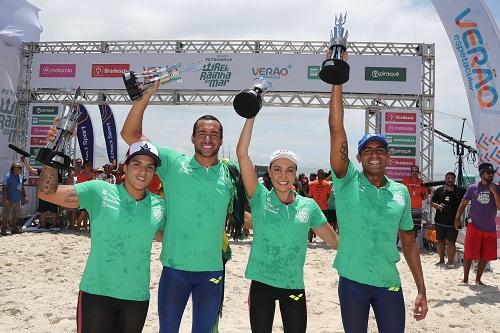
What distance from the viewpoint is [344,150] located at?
2.78 metres

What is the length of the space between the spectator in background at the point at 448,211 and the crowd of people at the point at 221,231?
5.78 m

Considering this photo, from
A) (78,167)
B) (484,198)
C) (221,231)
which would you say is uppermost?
(78,167)

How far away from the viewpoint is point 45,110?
13664mm

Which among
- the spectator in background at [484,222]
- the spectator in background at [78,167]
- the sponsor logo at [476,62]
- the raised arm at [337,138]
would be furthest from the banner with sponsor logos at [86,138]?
the raised arm at [337,138]

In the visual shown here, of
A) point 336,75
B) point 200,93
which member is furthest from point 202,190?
point 200,93

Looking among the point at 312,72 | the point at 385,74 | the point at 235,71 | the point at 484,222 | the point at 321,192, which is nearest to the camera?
the point at 484,222

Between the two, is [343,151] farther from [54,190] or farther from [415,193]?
[415,193]

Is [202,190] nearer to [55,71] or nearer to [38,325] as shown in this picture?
[38,325]

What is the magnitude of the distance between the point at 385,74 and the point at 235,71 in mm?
4358

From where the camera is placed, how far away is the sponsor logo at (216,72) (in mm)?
12695

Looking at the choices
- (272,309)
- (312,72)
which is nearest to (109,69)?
(312,72)

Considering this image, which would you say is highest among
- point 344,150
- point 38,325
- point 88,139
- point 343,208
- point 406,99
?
point 406,99

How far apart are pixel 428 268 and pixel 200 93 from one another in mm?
8075

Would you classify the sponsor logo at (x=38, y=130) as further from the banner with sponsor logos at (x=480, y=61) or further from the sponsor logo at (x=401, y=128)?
the banner with sponsor logos at (x=480, y=61)
